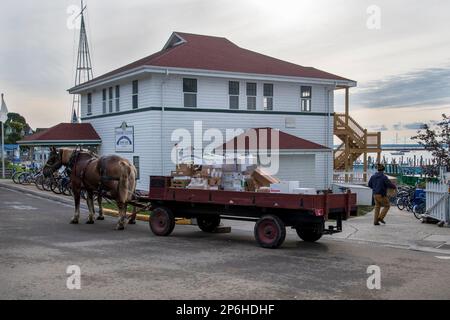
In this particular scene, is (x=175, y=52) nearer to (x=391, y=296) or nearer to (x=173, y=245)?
(x=173, y=245)

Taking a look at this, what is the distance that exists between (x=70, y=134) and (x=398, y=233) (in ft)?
67.5

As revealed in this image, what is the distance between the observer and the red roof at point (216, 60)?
2607cm

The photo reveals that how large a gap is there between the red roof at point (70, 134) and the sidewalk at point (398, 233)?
1572 cm

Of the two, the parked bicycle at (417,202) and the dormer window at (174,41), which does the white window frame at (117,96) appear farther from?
the parked bicycle at (417,202)

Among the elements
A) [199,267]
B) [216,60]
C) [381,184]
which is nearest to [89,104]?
[216,60]

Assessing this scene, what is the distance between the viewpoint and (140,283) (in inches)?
328

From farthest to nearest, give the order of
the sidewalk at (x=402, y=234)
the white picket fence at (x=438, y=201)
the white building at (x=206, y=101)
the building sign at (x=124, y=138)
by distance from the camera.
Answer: the building sign at (x=124, y=138), the white building at (x=206, y=101), the white picket fence at (x=438, y=201), the sidewalk at (x=402, y=234)

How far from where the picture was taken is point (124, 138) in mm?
27016

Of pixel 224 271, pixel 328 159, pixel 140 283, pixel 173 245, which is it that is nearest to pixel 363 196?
pixel 328 159

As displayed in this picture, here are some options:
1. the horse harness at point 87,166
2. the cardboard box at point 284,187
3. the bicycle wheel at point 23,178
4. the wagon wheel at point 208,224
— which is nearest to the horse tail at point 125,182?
the horse harness at point 87,166

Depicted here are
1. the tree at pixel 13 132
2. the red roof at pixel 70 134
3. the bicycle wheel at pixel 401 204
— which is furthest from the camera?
the tree at pixel 13 132

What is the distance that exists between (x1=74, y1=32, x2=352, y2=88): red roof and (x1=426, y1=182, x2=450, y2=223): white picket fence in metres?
12.9

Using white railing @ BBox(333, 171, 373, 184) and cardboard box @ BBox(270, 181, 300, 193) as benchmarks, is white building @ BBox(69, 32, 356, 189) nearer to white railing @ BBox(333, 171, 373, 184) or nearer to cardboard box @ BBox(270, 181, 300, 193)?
white railing @ BBox(333, 171, 373, 184)

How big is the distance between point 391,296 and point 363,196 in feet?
52.4
